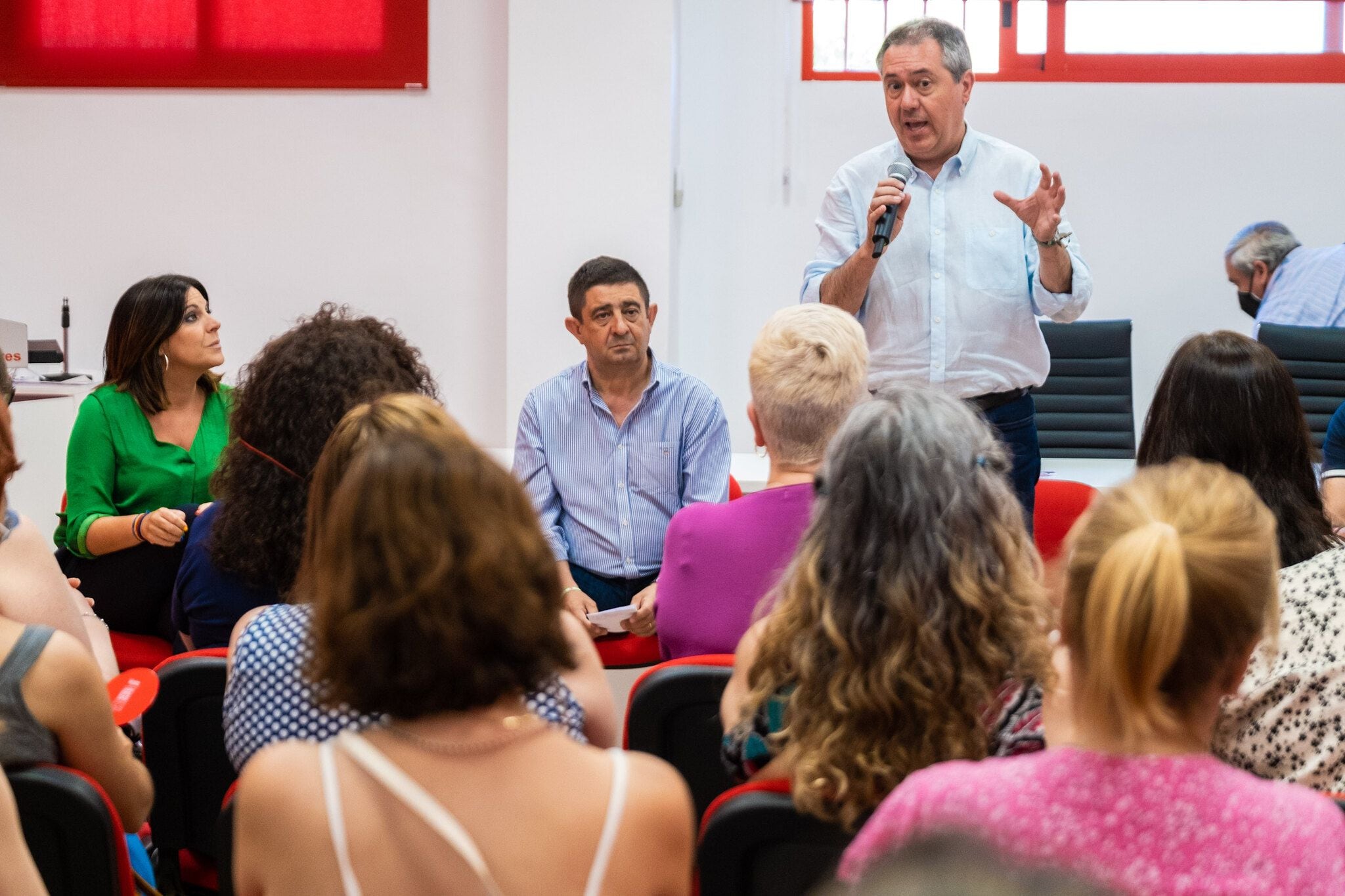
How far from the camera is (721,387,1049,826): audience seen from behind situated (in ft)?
4.46

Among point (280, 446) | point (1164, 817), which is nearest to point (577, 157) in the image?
point (280, 446)

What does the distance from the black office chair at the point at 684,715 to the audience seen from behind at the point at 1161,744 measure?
0.59 meters

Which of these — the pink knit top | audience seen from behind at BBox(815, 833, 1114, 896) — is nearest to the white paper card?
the pink knit top

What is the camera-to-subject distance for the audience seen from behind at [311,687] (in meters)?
1.49

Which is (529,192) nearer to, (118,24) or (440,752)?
(118,24)

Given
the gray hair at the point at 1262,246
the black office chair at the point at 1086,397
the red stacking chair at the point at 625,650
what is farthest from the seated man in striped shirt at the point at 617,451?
the gray hair at the point at 1262,246

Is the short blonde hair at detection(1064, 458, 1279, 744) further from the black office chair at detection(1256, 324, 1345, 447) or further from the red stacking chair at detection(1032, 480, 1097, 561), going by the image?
the black office chair at detection(1256, 324, 1345, 447)

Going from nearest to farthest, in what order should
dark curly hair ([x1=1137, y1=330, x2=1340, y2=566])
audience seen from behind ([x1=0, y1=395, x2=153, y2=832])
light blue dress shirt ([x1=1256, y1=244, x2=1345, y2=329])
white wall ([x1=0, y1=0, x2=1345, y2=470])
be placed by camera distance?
1. audience seen from behind ([x1=0, y1=395, x2=153, y2=832])
2. dark curly hair ([x1=1137, y1=330, x2=1340, y2=566])
3. light blue dress shirt ([x1=1256, y1=244, x2=1345, y2=329])
4. white wall ([x1=0, y1=0, x2=1345, y2=470])

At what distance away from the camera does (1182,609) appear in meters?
1.05

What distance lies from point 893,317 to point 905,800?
2139 mm

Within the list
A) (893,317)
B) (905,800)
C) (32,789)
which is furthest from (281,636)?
(893,317)

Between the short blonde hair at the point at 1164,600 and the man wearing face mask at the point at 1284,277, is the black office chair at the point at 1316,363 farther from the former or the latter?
the short blonde hair at the point at 1164,600

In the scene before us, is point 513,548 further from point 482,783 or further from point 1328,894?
point 1328,894

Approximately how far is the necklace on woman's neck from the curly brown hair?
0.02 m
